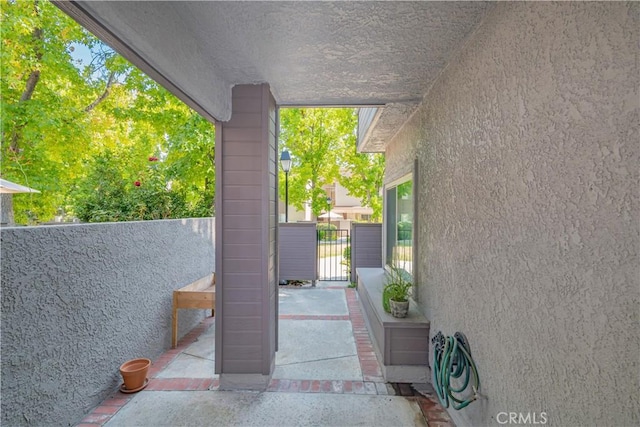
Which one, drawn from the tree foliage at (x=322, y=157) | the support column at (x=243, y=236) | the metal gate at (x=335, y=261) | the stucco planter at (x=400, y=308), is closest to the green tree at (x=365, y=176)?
the tree foliage at (x=322, y=157)

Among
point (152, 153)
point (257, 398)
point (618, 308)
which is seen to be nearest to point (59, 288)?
point (257, 398)

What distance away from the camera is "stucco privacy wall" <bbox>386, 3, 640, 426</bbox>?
98 centimetres

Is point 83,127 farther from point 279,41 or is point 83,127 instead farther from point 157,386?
point 279,41

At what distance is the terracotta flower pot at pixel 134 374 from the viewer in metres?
2.57

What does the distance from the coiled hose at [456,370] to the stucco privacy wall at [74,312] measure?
266 centimetres

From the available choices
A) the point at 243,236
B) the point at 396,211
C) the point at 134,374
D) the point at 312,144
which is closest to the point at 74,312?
the point at 134,374

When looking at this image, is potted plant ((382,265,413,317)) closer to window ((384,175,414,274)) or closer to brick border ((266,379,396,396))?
window ((384,175,414,274))

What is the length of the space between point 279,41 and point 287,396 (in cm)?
282

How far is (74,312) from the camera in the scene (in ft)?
7.04

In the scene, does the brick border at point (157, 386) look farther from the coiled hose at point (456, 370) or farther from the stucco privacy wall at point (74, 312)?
the coiled hose at point (456, 370)

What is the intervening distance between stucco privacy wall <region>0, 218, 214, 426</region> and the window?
9.73 ft

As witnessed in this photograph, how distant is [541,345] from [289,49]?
2320mm

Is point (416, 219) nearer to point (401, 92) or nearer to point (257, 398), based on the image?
point (401, 92)

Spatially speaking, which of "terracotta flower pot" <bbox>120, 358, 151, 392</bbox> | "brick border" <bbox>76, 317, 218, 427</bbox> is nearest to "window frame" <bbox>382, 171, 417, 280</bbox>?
"brick border" <bbox>76, 317, 218, 427</bbox>
